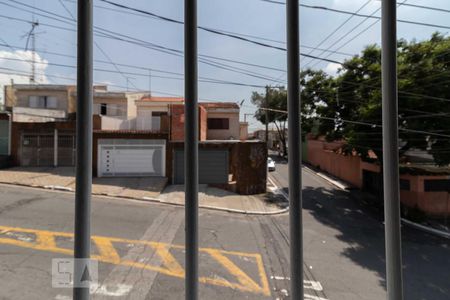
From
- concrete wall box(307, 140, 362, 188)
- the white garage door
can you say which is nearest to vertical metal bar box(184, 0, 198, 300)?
the white garage door

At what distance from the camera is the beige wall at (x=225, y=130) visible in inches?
963

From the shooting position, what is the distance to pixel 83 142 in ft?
4.52

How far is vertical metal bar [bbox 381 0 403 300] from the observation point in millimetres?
1372

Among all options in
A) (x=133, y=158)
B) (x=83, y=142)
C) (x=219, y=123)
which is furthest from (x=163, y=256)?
(x=219, y=123)

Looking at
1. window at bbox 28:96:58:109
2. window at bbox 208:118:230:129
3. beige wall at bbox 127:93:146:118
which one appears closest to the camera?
window at bbox 208:118:230:129

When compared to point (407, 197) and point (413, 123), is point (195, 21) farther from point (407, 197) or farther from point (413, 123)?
point (407, 197)

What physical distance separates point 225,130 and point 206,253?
58.9ft

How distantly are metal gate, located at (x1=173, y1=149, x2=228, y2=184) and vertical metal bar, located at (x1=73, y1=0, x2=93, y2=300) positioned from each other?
15359mm

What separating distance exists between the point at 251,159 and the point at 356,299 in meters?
11.0

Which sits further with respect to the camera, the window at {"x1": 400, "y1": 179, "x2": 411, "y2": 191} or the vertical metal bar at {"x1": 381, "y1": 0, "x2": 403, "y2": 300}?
the window at {"x1": 400, "y1": 179, "x2": 411, "y2": 191}

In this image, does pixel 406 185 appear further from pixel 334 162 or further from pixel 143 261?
pixel 143 261

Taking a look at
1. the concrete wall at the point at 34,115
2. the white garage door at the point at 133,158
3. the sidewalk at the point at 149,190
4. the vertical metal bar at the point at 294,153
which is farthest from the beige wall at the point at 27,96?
the vertical metal bar at the point at 294,153

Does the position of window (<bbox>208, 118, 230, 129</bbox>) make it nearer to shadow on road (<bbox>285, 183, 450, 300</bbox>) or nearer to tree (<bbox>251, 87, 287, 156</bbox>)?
tree (<bbox>251, 87, 287, 156</bbox>)

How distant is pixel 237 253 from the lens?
741 cm
